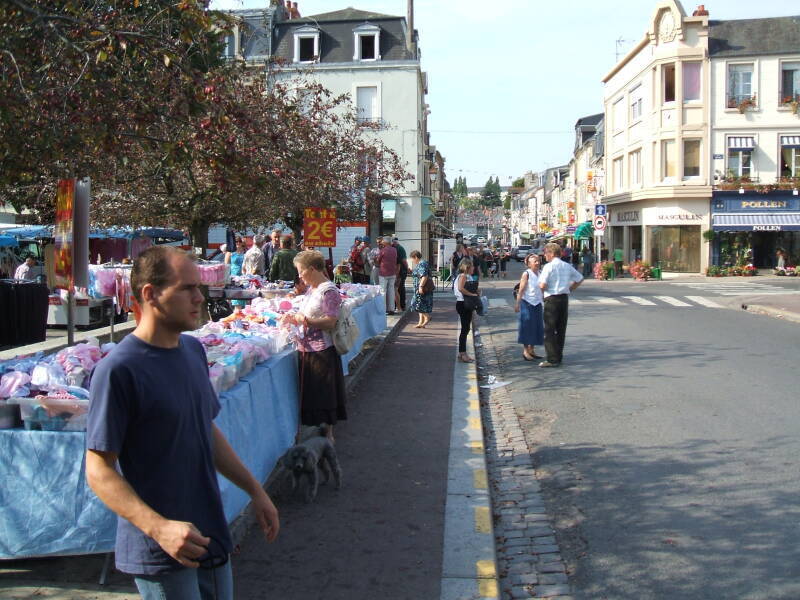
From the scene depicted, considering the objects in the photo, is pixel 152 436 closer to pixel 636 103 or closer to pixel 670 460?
pixel 670 460

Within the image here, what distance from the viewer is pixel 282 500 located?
5.54m

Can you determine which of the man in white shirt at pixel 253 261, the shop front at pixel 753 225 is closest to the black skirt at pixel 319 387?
the man in white shirt at pixel 253 261

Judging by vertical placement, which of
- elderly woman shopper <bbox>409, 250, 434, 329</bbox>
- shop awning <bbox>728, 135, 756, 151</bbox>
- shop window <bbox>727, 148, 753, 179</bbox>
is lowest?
elderly woman shopper <bbox>409, 250, 434, 329</bbox>

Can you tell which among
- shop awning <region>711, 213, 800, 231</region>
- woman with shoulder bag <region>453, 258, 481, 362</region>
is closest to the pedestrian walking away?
woman with shoulder bag <region>453, 258, 481, 362</region>

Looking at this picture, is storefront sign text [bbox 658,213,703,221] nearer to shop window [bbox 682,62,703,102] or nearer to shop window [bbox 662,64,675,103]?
shop window [bbox 682,62,703,102]

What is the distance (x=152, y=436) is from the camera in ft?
7.86

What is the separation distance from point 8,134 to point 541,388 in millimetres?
6759

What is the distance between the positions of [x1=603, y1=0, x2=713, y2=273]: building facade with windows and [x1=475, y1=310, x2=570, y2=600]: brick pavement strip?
3401 centimetres

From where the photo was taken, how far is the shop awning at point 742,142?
38.4 m

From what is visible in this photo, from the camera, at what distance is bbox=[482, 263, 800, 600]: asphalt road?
4.47 m

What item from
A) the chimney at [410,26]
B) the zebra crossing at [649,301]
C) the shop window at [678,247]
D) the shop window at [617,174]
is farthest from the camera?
the shop window at [617,174]

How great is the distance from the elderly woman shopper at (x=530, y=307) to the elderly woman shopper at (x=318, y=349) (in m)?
5.58

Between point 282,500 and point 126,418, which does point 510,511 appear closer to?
point 282,500

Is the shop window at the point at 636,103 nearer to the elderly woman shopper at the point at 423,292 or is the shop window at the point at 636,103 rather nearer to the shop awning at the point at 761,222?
the shop awning at the point at 761,222
